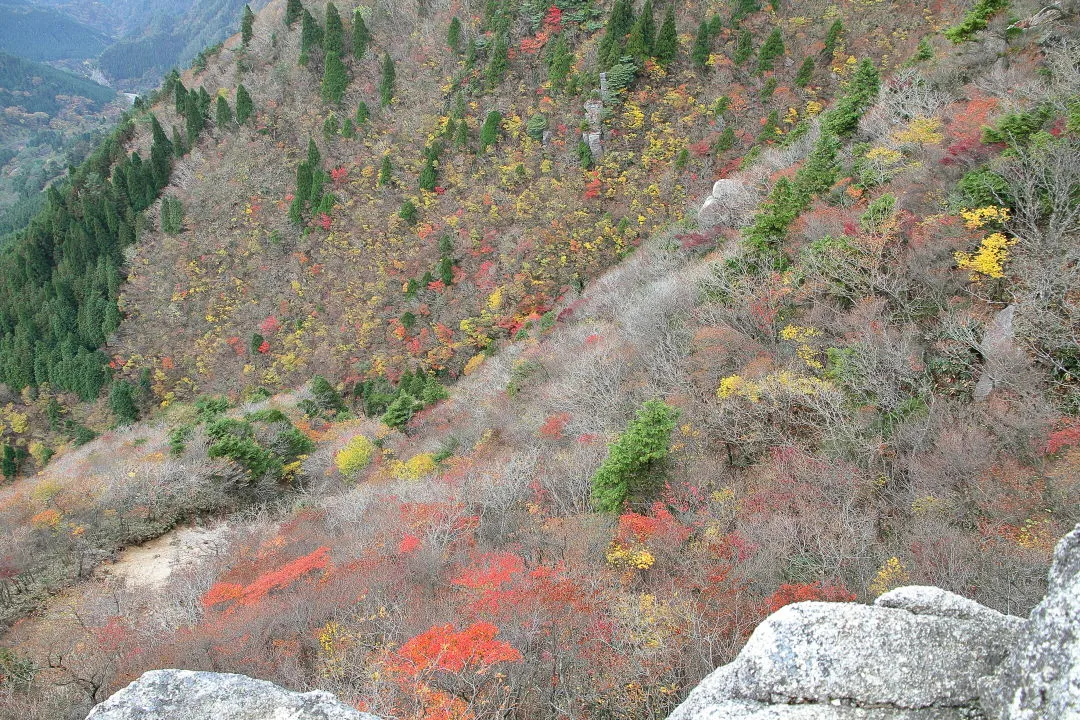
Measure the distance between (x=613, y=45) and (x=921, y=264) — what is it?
42.3 meters

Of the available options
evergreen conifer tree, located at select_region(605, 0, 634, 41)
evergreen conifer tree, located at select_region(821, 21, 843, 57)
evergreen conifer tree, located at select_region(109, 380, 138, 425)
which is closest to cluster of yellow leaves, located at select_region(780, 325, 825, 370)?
evergreen conifer tree, located at select_region(821, 21, 843, 57)

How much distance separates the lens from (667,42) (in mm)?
51562

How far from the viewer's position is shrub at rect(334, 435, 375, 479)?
31453 millimetres

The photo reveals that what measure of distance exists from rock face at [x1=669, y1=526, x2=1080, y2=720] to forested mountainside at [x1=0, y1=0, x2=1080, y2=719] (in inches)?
229

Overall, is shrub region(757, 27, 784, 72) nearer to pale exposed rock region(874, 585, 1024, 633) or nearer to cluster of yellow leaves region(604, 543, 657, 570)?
cluster of yellow leaves region(604, 543, 657, 570)

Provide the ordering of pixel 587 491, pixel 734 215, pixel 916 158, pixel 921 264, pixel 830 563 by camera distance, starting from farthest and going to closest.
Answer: pixel 734 215
pixel 916 158
pixel 587 491
pixel 921 264
pixel 830 563

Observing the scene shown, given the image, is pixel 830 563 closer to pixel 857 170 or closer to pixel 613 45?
pixel 857 170

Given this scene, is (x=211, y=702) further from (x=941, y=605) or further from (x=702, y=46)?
(x=702, y=46)

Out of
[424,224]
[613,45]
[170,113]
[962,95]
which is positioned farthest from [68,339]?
[962,95]

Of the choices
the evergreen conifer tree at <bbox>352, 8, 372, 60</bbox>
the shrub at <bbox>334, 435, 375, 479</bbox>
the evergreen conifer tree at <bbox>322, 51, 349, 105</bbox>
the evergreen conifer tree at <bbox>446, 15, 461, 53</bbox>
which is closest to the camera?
the shrub at <bbox>334, 435, 375, 479</bbox>

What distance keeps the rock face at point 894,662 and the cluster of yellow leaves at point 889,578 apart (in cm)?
657

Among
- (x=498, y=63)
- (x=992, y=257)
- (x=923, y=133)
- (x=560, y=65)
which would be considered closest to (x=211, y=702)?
(x=992, y=257)

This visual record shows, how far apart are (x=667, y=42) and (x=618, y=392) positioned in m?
41.0

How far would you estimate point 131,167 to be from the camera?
72.0 m
